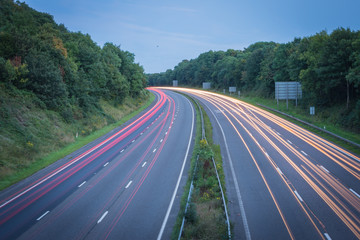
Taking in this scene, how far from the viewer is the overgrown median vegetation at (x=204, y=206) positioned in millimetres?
10703

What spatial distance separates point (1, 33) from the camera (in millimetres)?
30016

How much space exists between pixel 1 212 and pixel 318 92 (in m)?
40.2

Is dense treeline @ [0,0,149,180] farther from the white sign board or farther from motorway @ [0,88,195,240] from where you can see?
the white sign board

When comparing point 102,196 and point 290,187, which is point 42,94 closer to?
point 102,196

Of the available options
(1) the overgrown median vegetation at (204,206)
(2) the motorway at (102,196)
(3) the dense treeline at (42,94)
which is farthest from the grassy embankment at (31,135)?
(1) the overgrown median vegetation at (204,206)

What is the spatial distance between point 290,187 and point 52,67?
28289 mm

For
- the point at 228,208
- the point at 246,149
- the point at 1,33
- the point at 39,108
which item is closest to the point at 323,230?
the point at 228,208

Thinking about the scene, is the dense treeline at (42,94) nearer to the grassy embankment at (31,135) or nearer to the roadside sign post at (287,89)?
the grassy embankment at (31,135)

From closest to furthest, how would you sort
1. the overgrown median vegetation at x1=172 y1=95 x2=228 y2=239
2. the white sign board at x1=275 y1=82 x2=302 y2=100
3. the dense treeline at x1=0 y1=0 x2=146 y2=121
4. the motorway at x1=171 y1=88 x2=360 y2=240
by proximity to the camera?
the overgrown median vegetation at x1=172 y1=95 x2=228 y2=239, the motorway at x1=171 y1=88 x2=360 y2=240, the dense treeline at x1=0 y1=0 x2=146 y2=121, the white sign board at x1=275 y1=82 x2=302 y2=100

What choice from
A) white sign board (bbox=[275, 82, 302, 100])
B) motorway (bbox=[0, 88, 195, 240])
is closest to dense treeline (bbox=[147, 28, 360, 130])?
white sign board (bbox=[275, 82, 302, 100])

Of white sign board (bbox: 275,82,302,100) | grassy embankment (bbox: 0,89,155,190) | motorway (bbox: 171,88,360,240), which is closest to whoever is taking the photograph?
motorway (bbox: 171,88,360,240)

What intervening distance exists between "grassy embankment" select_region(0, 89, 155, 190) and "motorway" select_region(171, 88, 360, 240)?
1442cm

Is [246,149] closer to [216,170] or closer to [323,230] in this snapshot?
[216,170]

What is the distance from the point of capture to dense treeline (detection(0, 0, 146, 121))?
2942 centimetres
